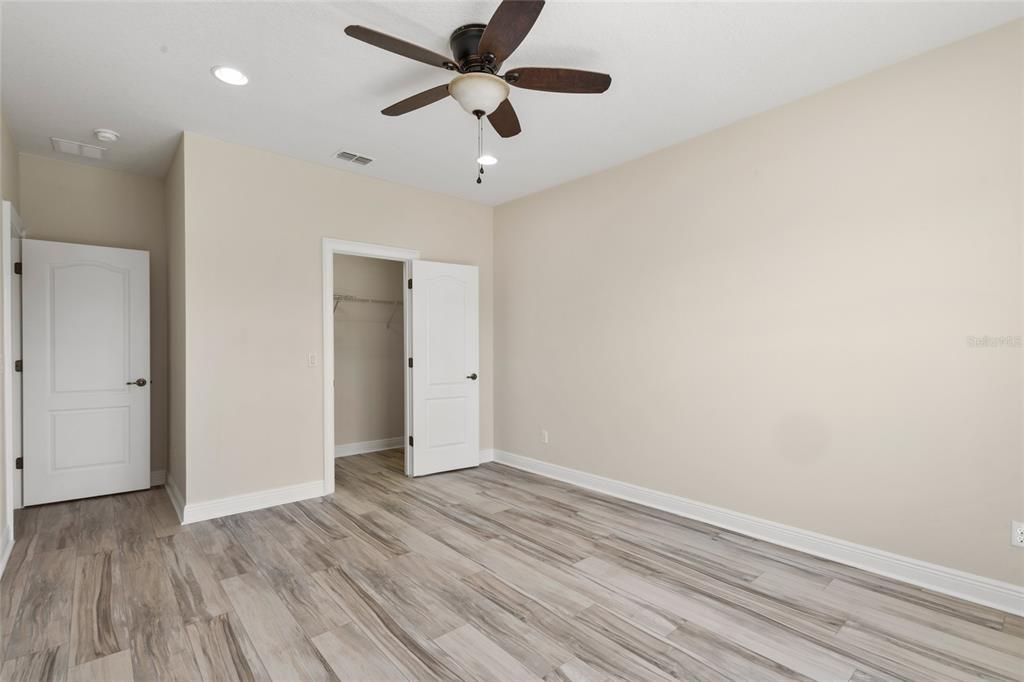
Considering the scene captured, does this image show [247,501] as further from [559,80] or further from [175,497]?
[559,80]

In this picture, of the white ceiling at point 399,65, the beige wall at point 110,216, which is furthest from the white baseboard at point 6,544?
the white ceiling at point 399,65

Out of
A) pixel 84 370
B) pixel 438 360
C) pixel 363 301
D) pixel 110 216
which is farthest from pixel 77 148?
pixel 438 360

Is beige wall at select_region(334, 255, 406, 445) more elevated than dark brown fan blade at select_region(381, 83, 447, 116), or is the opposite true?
dark brown fan blade at select_region(381, 83, 447, 116)

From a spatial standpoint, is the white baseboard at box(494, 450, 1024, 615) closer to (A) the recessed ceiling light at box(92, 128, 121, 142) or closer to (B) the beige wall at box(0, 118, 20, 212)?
(A) the recessed ceiling light at box(92, 128, 121, 142)

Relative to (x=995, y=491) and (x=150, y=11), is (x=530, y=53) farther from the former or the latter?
(x=995, y=491)

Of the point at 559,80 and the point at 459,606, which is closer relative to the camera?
the point at 559,80

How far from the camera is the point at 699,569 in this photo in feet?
9.35

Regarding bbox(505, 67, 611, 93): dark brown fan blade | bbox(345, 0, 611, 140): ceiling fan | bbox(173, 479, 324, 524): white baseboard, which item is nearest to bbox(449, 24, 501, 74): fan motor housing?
Answer: bbox(345, 0, 611, 140): ceiling fan

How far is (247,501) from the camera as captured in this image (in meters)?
3.83

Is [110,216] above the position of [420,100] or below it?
below

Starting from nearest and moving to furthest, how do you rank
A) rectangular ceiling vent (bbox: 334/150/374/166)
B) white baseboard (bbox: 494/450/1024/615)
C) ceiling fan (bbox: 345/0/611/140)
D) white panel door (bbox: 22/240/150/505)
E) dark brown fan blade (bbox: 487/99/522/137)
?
ceiling fan (bbox: 345/0/611/140) → white baseboard (bbox: 494/450/1024/615) → dark brown fan blade (bbox: 487/99/522/137) → white panel door (bbox: 22/240/150/505) → rectangular ceiling vent (bbox: 334/150/374/166)

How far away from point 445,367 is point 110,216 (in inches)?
128

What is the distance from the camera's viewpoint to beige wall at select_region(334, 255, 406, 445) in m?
5.79

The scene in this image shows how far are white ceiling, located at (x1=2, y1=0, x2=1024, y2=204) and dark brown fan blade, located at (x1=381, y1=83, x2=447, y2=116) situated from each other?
270 millimetres
